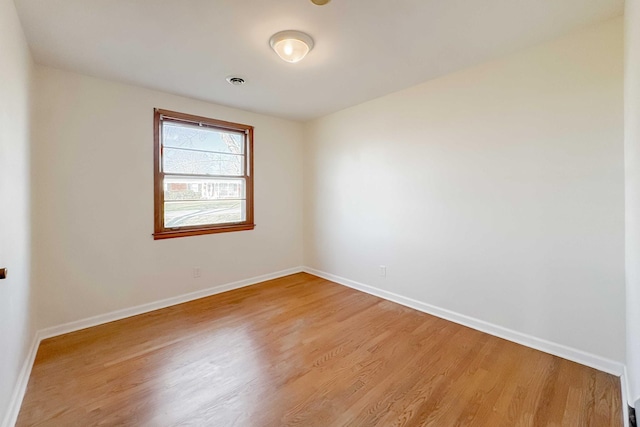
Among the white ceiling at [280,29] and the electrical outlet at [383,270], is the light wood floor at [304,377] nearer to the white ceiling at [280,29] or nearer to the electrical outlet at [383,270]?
the electrical outlet at [383,270]

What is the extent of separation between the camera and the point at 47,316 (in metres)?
2.50

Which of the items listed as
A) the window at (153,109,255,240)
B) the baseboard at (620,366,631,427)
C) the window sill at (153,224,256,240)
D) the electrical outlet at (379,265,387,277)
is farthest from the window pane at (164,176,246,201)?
the baseboard at (620,366,631,427)

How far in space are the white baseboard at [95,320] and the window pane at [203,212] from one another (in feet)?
2.81

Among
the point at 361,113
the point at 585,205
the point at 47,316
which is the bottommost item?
the point at 47,316

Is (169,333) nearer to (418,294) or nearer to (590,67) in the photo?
(418,294)

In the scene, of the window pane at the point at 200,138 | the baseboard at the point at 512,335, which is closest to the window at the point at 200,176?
the window pane at the point at 200,138

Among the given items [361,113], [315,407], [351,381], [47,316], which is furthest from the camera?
[361,113]

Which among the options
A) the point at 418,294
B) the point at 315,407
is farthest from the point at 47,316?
the point at 418,294

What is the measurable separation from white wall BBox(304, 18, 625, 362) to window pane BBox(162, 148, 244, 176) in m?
1.69

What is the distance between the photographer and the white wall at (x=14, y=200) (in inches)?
58.0

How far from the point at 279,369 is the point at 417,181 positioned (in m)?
2.25

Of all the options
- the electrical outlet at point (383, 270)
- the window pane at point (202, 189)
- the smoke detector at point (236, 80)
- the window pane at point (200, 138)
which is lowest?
the electrical outlet at point (383, 270)

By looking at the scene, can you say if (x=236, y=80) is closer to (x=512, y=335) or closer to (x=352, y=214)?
(x=352, y=214)

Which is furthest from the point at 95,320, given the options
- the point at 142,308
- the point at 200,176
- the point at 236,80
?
the point at 236,80
